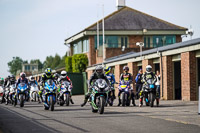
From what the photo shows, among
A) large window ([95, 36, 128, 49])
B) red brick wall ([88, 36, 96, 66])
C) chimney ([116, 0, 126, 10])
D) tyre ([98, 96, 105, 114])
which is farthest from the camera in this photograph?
chimney ([116, 0, 126, 10])

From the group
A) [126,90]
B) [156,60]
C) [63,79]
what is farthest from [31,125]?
[156,60]

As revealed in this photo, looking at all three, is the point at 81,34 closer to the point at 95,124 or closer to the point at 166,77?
the point at 166,77

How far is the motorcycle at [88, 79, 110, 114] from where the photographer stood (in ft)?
51.8

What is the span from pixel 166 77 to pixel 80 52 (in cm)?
3691

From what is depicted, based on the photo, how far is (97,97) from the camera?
635 inches

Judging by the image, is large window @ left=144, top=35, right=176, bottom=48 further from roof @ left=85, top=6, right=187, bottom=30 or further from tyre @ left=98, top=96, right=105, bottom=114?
tyre @ left=98, top=96, right=105, bottom=114

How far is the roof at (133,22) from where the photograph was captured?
6022cm

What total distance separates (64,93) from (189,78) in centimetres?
712

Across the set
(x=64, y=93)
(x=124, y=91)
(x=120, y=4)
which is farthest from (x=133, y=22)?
(x=124, y=91)

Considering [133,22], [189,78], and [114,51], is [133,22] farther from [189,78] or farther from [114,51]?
[189,78]

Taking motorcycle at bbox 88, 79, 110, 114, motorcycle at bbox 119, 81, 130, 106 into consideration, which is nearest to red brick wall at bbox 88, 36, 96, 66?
motorcycle at bbox 119, 81, 130, 106

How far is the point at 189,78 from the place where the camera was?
82.8ft

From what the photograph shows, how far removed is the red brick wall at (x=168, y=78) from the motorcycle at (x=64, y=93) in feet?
25.2

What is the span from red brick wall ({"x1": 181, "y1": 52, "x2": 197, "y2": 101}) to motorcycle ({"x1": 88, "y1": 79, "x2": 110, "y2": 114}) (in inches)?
393
